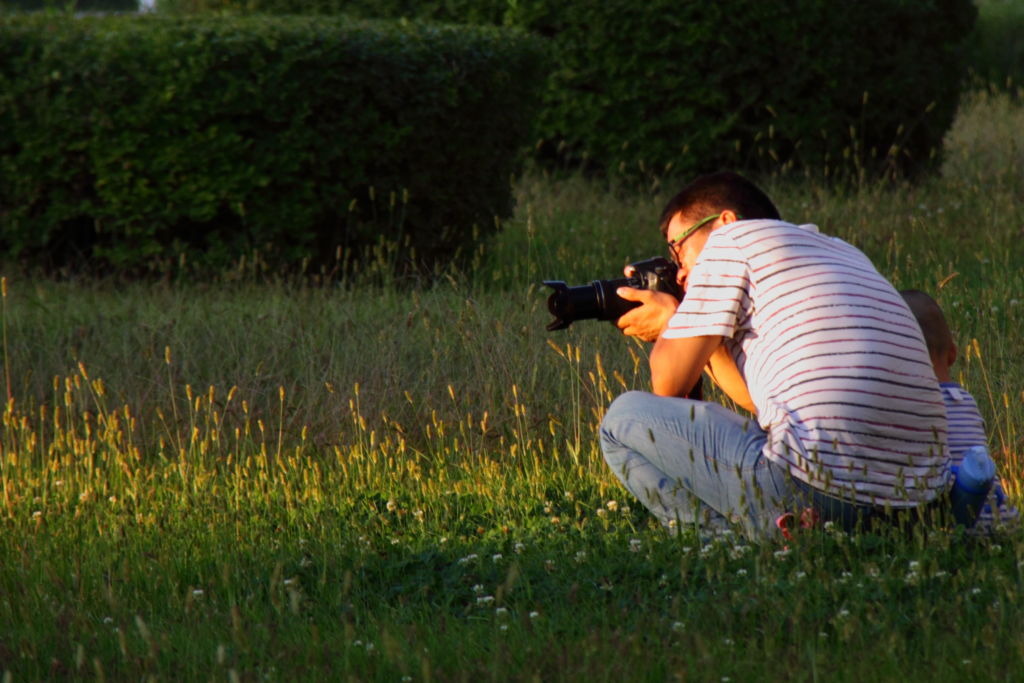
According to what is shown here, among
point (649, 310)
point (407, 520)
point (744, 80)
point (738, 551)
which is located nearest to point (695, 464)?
point (738, 551)

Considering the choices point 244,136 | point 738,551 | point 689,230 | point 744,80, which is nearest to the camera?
point 738,551

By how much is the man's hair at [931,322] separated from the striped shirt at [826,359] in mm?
487

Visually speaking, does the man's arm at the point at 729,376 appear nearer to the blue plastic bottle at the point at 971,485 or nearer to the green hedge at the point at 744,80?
the blue plastic bottle at the point at 971,485

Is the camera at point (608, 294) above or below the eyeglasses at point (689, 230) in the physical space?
below

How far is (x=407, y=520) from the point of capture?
423cm

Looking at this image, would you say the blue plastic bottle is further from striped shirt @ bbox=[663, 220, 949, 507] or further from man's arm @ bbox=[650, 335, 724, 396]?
man's arm @ bbox=[650, 335, 724, 396]

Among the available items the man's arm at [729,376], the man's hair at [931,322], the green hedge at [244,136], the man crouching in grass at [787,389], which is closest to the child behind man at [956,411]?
the man's hair at [931,322]

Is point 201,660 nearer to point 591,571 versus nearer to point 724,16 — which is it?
point 591,571

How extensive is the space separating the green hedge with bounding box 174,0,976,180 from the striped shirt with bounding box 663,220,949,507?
5.76 metres

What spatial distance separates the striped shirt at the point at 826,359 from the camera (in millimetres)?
3342

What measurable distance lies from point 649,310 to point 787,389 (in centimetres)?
57

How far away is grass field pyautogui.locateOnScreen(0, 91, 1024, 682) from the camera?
3.05 m

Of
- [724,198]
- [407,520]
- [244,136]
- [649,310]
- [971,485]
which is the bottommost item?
[407,520]

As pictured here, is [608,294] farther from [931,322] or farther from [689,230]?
[931,322]
